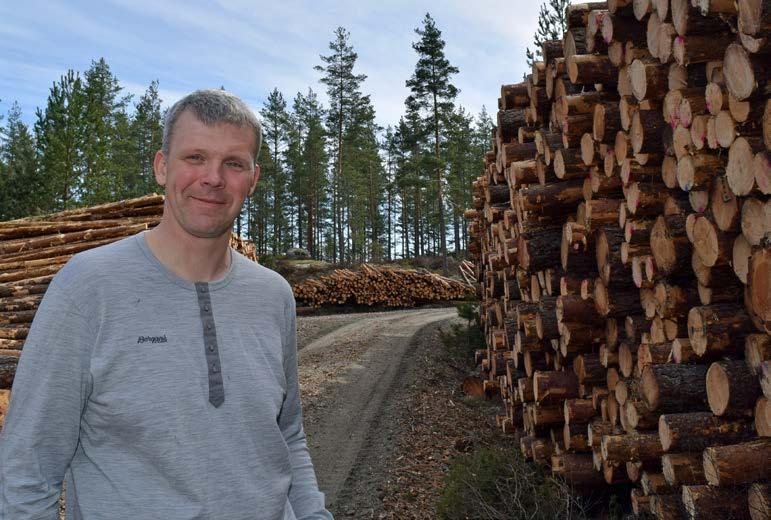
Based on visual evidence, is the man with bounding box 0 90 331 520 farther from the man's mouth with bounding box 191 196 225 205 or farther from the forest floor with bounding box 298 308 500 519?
the forest floor with bounding box 298 308 500 519

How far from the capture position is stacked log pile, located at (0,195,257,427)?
7.04m

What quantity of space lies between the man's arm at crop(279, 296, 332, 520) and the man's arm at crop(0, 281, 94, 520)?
81 cm

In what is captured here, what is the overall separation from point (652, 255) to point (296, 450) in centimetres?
300

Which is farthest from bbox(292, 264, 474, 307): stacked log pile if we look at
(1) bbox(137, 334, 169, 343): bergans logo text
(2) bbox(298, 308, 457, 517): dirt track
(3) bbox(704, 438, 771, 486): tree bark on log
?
(1) bbox(137, 334, 169, 343): bergans logo text

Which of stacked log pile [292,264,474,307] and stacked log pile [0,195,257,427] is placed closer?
stacked log pile [0,195,257,427]

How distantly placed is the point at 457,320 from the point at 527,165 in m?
11.1

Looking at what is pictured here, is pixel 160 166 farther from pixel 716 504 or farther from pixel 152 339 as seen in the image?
pixel 716 504

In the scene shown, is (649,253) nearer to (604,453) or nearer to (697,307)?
(697,307)

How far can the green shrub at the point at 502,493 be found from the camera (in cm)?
504

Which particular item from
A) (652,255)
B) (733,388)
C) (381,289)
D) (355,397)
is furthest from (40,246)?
(381,289)

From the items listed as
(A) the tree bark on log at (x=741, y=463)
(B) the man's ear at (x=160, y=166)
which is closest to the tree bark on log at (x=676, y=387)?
(A) the tree bark on log at (x=741, y=463)

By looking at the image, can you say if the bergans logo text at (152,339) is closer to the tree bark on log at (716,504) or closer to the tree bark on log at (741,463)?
the tree bark on log at (741,463)

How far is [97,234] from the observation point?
28.1 feet

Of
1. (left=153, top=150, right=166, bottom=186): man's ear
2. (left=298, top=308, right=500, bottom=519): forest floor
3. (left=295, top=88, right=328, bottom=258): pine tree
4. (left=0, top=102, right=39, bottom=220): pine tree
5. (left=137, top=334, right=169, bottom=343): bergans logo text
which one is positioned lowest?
(left=298, top=308, right=500, bottom=519): forest floor
